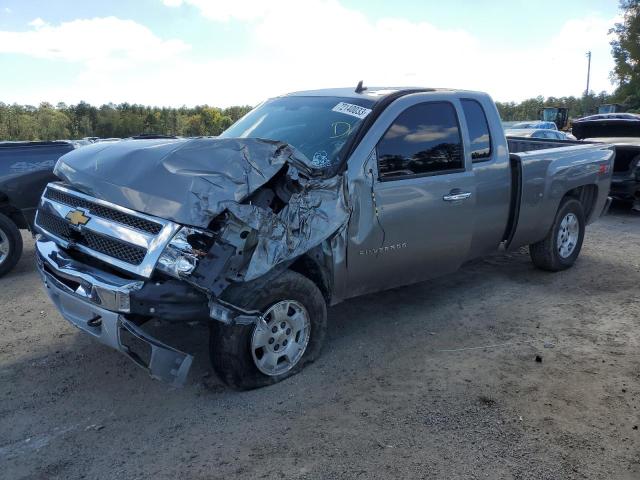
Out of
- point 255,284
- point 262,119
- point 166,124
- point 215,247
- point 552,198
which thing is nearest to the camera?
point 215,247

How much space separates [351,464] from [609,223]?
28.1ft

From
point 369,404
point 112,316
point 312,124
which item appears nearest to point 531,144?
point 312,124

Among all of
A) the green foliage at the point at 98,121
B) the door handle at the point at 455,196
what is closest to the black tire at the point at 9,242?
the door handle at the point at 455,196

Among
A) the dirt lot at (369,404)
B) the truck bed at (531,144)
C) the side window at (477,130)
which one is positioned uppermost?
the side window at (477,130)

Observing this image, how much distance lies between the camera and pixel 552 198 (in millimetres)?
5992

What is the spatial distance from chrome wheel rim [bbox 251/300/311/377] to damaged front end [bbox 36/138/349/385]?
0.20 metres

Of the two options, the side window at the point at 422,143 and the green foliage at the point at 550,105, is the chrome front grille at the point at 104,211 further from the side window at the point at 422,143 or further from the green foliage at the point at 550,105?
the green foliage at the point at 550,105

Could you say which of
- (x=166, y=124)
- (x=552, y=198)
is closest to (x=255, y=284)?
(x=552, y=198)

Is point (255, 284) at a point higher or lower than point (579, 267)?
higher

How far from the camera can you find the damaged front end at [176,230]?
3.28m

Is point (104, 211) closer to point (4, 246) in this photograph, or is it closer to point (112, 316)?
point (112, 316)

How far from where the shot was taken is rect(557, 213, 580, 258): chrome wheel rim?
6523 mm

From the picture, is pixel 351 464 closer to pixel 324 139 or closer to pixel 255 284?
pixel 255 284

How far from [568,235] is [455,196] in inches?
105
